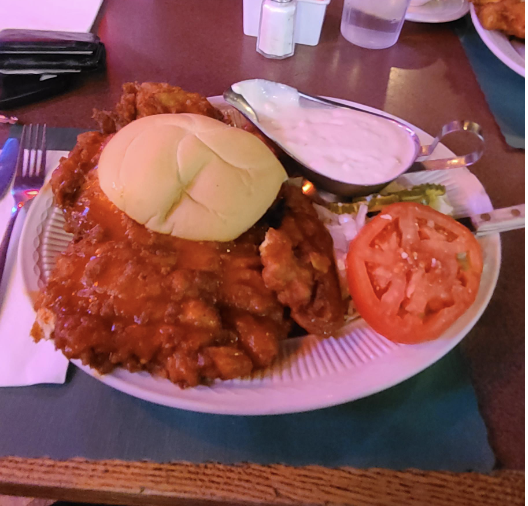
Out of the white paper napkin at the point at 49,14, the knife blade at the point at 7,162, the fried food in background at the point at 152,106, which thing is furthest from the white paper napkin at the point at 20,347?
the white paper napkin at the point at 49,14

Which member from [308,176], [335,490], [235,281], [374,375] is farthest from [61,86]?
[335,490]

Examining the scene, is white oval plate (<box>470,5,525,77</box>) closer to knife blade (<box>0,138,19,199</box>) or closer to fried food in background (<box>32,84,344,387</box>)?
fried food in background (<box>32,84,344,387</box>)

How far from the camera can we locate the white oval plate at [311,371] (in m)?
1.24

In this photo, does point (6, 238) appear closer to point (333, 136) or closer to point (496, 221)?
point (333, 136)

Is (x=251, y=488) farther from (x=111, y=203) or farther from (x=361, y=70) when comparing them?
(x=361, y=70)

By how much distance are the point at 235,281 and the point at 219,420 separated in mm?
470

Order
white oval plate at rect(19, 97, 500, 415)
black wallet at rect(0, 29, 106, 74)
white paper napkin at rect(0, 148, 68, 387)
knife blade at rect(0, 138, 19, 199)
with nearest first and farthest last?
white oval plate at rect(19, 97, 500, 415), white paper napkin at rect(0, 148, 68, 387), knife blade at rect(0, 138, 19, 199), black wallet at rect(0, 29, 106, 74)

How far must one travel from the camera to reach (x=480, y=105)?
2582 millimetres

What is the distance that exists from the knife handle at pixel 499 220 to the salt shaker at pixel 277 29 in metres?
1.67

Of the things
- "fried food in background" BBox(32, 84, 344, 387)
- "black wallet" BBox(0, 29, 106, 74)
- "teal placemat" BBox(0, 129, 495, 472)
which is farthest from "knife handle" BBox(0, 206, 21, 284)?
"black wallet" BBox(0, 29, 106, 74)

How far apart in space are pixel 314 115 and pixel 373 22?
137 centimetres

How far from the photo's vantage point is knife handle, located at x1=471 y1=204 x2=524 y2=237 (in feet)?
4.88

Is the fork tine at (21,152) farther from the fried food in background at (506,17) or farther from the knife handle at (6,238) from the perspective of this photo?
the fried food in background at (506,17)

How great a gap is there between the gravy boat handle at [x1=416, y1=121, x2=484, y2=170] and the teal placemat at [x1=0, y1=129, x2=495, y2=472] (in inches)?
33.6
